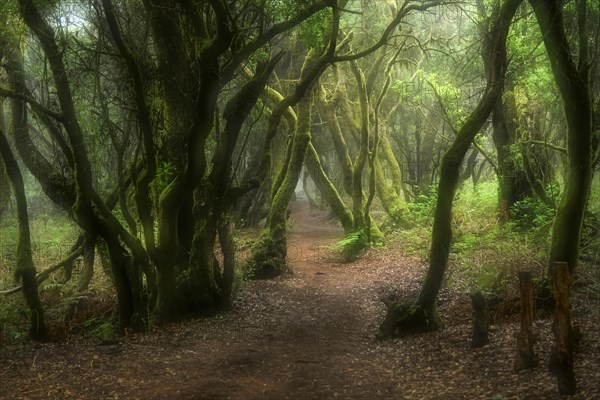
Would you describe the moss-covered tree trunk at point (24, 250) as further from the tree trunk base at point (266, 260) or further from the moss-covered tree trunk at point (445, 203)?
the moss-covered tree trunk at point (445, 203)

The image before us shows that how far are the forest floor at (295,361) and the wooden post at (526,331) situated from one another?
0.13m

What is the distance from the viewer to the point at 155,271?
9.95 metres

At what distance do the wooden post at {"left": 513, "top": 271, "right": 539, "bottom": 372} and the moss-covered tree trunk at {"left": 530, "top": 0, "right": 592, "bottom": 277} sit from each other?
7.59 feet

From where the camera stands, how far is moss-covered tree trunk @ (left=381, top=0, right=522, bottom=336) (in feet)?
26.0

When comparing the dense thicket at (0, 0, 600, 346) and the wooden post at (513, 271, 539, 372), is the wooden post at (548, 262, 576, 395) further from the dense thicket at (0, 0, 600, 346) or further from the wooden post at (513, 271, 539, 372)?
the dense thicket at (0, 0, 600, 346)

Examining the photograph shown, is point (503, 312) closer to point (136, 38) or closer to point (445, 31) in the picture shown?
point (136, 38)

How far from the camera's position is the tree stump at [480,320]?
7133 mm

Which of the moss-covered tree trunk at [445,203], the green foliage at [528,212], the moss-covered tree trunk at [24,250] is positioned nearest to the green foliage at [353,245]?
the green foliage at [528,212]

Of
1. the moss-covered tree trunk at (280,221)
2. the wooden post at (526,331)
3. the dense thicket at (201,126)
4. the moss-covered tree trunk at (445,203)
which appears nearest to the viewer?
the wooden post at (526,331)

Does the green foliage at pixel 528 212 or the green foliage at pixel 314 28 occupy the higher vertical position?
the green foliage at pixel 314 28

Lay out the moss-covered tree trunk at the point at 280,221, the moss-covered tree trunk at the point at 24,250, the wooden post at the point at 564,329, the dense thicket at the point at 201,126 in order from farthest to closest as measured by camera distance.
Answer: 1. the moss-covered tree trunk at the point at 280,221
2. the moss-covered tree trunk at the point at 24,250
3. the dense thicket at the point at 201,126
4. the wooden post at the point at 564,329

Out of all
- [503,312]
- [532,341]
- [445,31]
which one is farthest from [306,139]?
[445,31]

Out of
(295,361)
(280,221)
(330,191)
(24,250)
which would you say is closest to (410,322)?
(295,361)

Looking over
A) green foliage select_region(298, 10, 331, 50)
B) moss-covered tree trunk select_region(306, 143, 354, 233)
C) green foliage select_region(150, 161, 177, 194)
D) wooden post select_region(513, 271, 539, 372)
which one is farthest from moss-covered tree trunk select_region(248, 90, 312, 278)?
wooden post select_region(513, 271, 539, 372)
